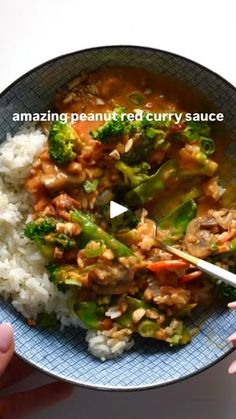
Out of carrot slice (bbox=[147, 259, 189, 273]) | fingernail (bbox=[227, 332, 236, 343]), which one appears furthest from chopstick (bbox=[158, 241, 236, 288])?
fingernail (bbox=[227, 332, 236, 343])

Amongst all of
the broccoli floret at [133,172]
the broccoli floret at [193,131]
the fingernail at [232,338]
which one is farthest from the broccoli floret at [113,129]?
the fingernail at [232,338]

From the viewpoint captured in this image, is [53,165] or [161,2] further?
[161,2]

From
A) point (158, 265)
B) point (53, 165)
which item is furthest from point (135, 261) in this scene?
point (53, 165)

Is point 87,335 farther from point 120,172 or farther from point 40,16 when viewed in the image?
point 40,16

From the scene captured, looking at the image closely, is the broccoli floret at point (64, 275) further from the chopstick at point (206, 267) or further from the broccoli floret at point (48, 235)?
the chopstick at point (206, 267)

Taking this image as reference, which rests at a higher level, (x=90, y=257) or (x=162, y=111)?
(x=162, y=111)

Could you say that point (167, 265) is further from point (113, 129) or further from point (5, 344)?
point (5, 344)

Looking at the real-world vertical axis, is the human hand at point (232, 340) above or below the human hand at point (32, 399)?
above
